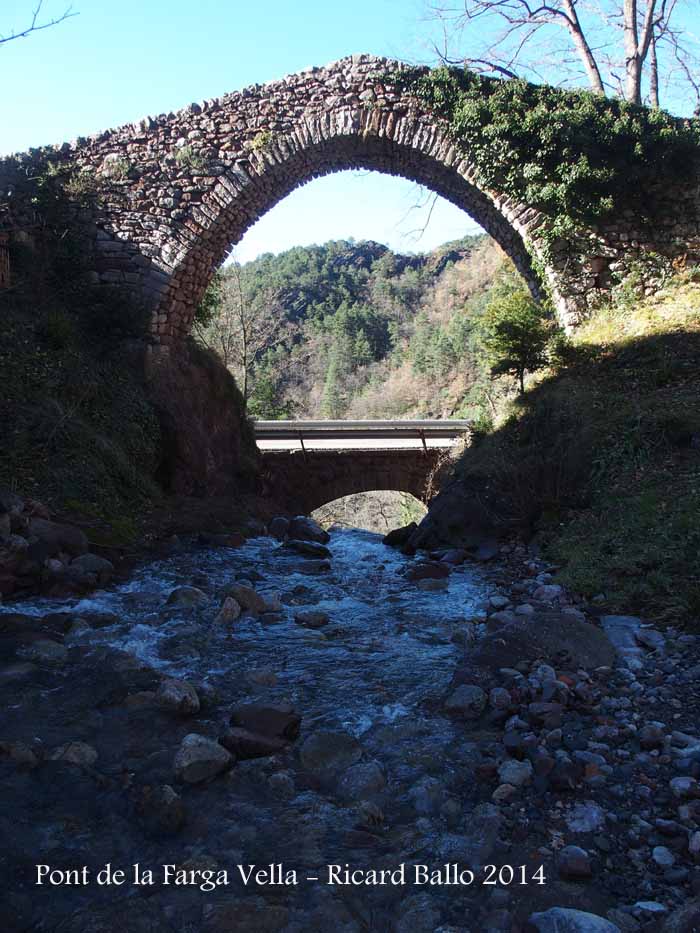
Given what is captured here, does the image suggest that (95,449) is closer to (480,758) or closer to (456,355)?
(480,758)

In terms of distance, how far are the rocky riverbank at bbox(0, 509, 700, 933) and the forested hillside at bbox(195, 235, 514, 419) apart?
64.2 feet

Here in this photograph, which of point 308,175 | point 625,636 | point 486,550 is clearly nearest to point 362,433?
point 308,175

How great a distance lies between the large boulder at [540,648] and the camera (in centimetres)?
352

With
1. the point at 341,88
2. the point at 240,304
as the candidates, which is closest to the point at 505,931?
the point at 341,88

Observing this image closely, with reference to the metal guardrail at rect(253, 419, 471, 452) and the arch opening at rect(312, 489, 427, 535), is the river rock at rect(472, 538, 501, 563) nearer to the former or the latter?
the metal guardrail at rect(253, 419, 471, 452)

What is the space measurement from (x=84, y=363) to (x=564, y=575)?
649 centimetres

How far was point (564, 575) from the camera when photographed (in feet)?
16.4

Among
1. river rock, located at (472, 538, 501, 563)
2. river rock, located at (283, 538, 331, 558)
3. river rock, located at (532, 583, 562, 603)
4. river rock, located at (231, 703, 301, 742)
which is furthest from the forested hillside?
river rock, located at (231, 703, 301, 742)

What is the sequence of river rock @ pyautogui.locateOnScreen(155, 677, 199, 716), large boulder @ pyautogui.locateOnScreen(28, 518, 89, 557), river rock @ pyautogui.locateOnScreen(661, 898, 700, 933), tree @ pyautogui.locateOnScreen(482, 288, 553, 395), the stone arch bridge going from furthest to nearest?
the stone arch bridge < tree @ pyautogui.locateOnScreen(482, 288, 553, 395) < large boulder @ pyautogui.locateOnScreen(28, 518, 89, 557) < river rock @ pyautogui.locateOnScreen(155, 677, 199, 716) < river rock @ pyautogui.locateOnScreen(661, 898, 700, 933)

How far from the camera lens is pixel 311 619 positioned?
185 inches

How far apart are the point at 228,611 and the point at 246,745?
6.16 feet

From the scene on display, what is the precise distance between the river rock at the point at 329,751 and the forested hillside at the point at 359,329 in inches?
806

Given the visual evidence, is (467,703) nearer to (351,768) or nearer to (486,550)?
(351,768)

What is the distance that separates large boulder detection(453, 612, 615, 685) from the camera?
3521mm
